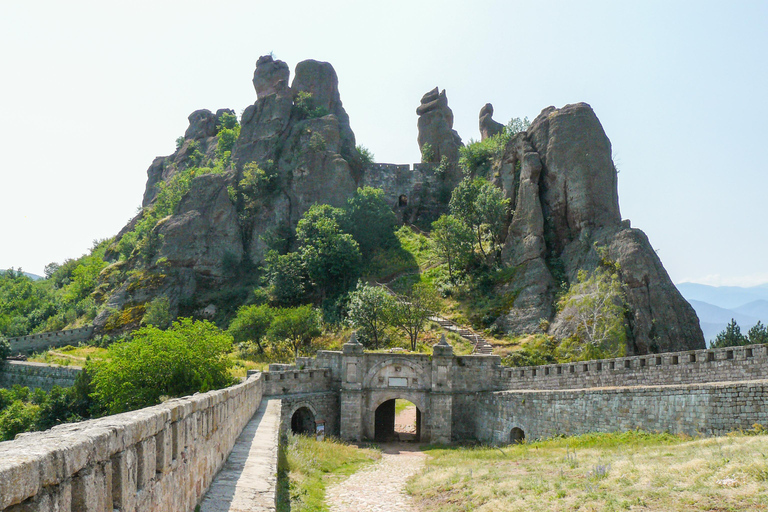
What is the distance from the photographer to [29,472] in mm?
3139

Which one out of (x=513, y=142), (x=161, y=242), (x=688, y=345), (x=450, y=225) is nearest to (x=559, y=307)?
(x=688, y=345)

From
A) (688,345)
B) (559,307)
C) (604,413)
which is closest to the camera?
(604,413)

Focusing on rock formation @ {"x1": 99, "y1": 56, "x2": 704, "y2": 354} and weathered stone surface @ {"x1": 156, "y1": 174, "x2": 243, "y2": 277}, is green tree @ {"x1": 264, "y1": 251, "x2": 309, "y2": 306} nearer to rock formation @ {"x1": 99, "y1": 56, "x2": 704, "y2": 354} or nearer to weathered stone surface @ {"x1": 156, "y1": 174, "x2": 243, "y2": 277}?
rock formation @ {"x1": 99, "y1": 56, "x2": 704, "y2": 354}

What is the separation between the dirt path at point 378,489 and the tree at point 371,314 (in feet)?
42.5

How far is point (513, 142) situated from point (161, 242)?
3223cm

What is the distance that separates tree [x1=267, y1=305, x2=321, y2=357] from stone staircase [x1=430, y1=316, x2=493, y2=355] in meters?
8.19

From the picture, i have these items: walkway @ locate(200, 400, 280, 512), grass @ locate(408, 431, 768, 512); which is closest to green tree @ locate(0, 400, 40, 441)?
walkway @ locate(200, 400, 280, 512)

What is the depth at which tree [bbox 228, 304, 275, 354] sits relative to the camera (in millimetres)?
41094

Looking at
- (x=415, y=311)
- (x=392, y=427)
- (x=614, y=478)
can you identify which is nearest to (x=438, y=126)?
(x=415, y=311)

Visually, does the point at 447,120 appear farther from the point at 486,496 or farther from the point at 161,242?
the point at 486,496

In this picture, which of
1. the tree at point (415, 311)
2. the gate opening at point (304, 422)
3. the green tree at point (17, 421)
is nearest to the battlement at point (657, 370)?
the tree at point (415, 311)

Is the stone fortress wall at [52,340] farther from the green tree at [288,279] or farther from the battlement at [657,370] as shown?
the battlement at [657,370]

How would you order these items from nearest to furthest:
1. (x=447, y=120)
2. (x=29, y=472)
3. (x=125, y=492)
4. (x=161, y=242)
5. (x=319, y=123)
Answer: (x=29, y=472), (x=125, y=492), (x=161, y=242), (x=319, y=123), (x=447, y=120)

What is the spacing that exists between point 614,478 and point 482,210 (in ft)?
105
